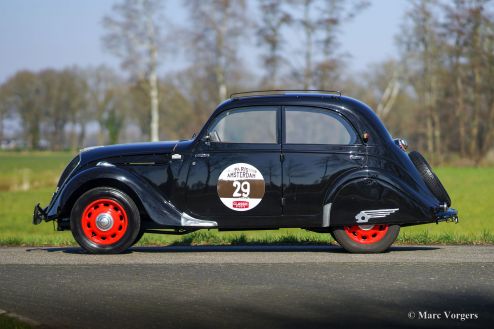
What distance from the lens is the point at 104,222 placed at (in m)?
10.3

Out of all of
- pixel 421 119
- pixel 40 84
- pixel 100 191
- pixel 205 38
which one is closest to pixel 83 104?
pixel 40 84

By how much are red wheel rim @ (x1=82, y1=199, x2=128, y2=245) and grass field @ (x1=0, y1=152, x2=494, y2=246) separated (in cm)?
197

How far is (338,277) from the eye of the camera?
26.7 feet

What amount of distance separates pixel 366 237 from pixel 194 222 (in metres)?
1.94

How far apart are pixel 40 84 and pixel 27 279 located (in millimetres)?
95976

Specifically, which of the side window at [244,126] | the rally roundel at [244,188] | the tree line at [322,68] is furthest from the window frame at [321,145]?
the tree line at [322,68]

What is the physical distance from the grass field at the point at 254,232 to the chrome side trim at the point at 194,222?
1.83m

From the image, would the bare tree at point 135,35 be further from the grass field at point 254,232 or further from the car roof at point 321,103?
the car roof at point 321,103

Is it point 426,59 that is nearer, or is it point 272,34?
point 272,34

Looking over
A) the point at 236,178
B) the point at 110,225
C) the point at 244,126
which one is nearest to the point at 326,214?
the point at 236,178

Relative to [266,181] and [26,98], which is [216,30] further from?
[26,98]

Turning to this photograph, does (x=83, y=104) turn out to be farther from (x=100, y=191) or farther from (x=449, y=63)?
(x=100, y=191)

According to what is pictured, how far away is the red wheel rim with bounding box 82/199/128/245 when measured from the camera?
10.3m

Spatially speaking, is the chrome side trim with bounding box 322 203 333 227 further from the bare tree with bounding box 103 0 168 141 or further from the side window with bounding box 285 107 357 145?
the bare tree with bounding box 103 0 168 141
